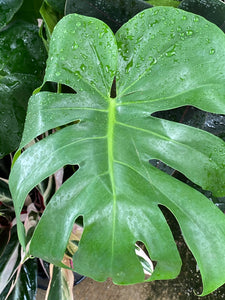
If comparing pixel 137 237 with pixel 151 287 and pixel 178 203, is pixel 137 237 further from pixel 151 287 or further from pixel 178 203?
pixel 151 287

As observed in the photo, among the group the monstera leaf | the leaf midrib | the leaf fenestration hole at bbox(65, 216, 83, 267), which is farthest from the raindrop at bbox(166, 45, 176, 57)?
the leaf fenestration hole at bbox(65, 216, 83, 267)

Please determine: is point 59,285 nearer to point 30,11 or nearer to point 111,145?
point 111,145

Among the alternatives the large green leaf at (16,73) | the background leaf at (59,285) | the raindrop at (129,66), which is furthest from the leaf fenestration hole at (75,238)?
the raindrop at (129,66)

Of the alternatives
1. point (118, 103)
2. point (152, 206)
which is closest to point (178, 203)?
point (152, 206)

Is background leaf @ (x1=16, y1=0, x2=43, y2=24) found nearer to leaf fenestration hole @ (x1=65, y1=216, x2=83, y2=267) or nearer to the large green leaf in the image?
the large green leaf

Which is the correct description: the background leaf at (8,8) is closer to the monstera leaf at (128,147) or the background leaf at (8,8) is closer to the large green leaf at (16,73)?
the large green leaf at (16,73)

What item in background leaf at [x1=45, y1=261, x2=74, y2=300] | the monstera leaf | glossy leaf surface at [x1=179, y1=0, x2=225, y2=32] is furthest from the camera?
background leaf at [x1=45, y1=261, x2=74, y2=300]
